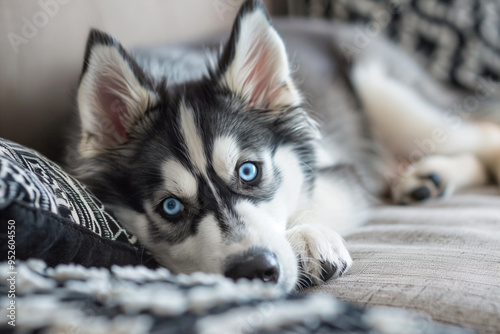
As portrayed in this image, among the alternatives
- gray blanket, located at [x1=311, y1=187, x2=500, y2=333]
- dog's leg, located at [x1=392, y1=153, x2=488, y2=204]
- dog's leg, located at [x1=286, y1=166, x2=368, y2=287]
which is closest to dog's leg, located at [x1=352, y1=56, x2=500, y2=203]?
dog's leg, located at [x1=392, y1=153, x2=488, y2=204]

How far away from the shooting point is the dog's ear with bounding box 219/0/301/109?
1.58 m

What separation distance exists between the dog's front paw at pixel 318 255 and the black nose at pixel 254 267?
13cm

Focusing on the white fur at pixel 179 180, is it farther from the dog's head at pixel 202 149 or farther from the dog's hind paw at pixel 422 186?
the dog's hind paw at pixel 422 186

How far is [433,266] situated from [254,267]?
0.46 m

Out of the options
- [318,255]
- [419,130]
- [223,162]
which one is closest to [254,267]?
[318,255]

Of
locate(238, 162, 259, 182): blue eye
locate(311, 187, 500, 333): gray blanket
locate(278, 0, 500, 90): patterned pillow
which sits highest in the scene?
locate(278, 0, 500, 90): patterned pillow

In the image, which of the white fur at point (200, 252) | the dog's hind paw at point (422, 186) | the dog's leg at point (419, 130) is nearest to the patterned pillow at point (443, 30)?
the dog's leg at point (419, 130)

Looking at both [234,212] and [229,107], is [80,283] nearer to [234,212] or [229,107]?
[234,212]

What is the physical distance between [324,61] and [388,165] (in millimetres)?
722

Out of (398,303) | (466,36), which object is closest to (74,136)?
(398,303)

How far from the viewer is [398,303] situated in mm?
1015

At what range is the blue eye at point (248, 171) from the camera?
1525 mm

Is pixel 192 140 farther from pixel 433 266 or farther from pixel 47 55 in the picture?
pixel 47 55

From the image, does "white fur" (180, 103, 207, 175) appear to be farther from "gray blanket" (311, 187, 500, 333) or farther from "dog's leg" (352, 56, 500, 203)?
"dog's leg" (352, 56, 500, 203)
